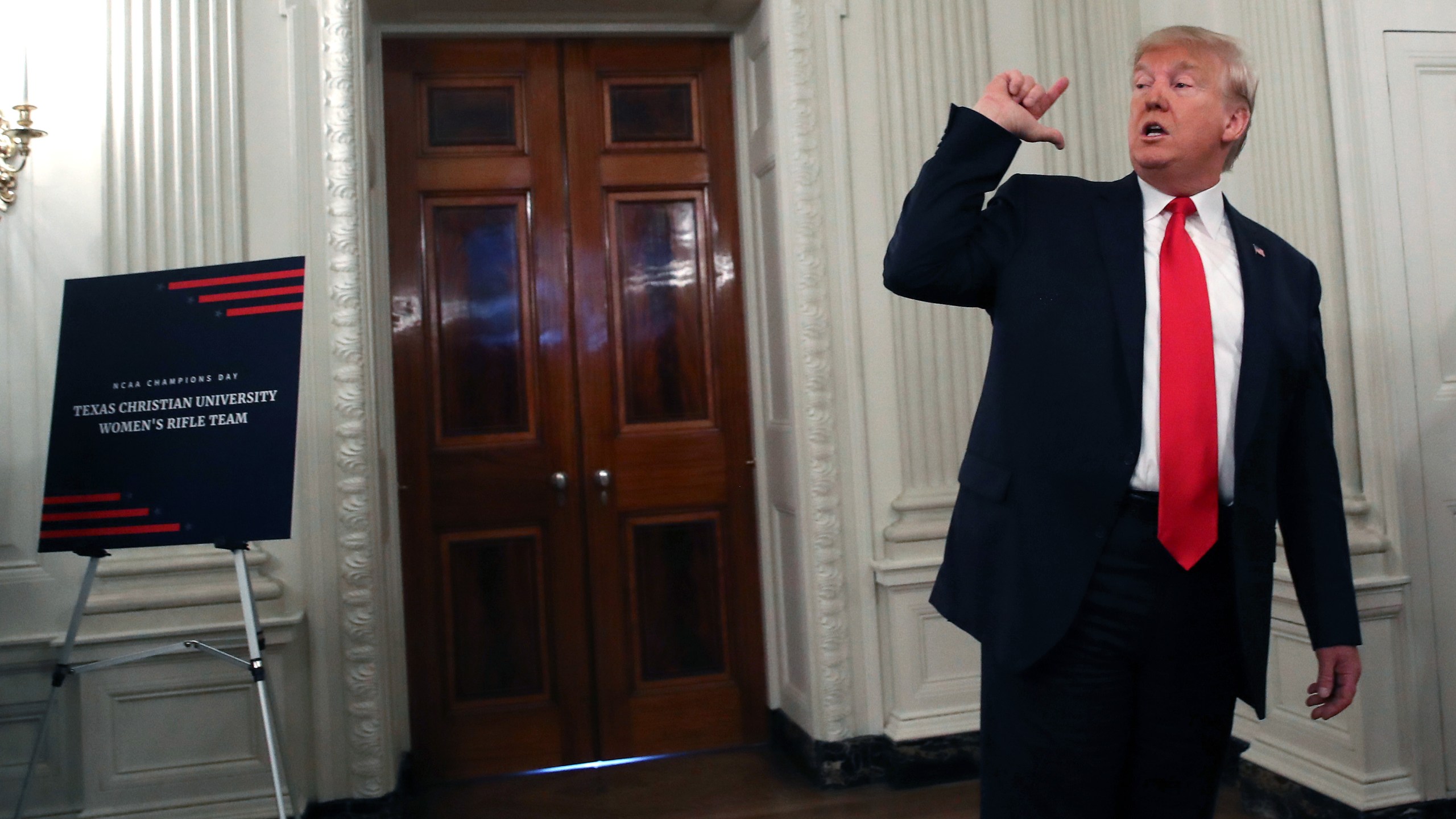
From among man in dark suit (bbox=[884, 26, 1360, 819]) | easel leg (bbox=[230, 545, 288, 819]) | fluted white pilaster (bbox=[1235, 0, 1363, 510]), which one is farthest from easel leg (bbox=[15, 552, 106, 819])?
fluted white pilaster (bbox=[1235, 0, 1363, 510])

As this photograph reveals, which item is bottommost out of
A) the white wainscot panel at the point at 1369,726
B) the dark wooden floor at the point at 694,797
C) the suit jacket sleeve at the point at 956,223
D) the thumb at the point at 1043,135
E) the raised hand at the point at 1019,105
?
the dark wooden floor at the point at 694,797

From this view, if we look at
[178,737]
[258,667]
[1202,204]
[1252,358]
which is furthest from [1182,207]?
[178,737]

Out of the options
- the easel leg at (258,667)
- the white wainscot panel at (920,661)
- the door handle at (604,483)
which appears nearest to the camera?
the easel leg at (258,667)

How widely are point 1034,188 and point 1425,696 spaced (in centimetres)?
194

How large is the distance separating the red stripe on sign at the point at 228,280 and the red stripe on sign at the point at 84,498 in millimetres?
464

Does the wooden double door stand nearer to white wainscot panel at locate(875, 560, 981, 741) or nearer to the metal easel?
white wainscot panel at locate(875, 560, 981, 741)

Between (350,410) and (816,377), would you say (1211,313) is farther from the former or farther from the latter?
(350,410)

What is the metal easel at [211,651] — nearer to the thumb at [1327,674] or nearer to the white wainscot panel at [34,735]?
the white wainscot panel at [34,735]

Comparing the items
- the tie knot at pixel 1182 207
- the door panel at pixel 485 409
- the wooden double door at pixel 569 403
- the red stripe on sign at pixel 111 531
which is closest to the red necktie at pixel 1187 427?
→ the tie knot at pixel 1182 207

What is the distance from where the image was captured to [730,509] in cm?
352

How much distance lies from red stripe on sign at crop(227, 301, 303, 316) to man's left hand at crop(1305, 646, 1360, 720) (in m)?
2.05

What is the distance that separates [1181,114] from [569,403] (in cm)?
235

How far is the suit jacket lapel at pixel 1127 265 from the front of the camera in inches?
52.2

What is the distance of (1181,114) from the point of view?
1384mm
